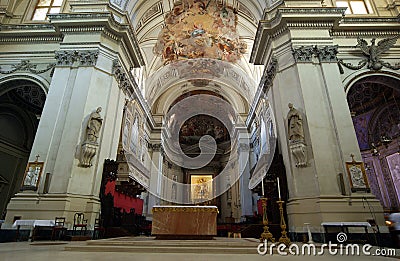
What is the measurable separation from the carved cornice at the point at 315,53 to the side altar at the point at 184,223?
593 centimetres

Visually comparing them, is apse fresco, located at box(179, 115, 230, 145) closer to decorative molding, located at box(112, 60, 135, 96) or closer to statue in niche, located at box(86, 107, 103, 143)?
decorative molding, located at box(112, 60, 135, 96)

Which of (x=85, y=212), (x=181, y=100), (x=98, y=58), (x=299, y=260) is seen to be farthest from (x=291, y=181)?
(x=181, y=100)

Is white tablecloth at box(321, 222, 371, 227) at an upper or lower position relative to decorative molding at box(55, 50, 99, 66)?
lower

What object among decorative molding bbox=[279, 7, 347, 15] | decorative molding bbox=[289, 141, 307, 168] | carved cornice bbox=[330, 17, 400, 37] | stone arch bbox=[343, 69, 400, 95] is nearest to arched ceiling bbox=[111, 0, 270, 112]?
decorative molding bbox=[279, 7, 347, 15]

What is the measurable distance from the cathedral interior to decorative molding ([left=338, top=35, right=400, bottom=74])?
4 cm

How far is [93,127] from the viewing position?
7.90m

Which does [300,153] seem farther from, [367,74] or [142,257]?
[142,257]

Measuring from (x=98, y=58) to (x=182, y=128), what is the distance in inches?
591

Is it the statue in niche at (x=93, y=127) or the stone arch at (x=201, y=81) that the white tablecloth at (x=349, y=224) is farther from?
the stone arch at (x=201, y=81)

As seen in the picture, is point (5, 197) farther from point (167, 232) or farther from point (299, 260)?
point (299, 260)

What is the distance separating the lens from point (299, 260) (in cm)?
298

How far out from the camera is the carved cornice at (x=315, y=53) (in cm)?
846

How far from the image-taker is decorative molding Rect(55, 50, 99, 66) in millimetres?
8766

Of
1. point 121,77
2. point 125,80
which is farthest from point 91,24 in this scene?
point 125,80
